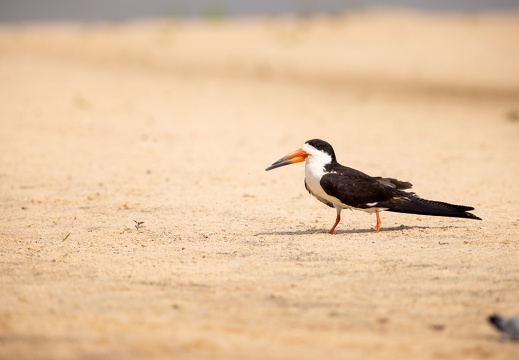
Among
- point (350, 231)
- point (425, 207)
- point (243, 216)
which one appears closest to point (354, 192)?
point (350, 231)

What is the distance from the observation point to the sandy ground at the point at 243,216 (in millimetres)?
4559

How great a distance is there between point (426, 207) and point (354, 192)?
23.8 inches

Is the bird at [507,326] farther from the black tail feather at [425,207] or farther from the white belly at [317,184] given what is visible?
the white belly at [317,184]

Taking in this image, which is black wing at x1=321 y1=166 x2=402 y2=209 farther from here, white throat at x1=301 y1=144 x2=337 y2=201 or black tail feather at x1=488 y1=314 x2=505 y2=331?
black tail feather at x1=488 y1=314 x2=505 y2=331

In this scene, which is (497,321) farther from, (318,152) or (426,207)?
(318,152)

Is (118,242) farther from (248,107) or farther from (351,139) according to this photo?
(248,107)

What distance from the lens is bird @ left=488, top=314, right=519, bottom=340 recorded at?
4.32 metres

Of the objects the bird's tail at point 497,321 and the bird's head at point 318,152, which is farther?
the bird's head at point 318,152

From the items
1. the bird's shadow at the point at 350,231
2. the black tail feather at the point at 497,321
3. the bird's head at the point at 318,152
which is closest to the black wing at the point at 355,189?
the bird's head at the point at 318,152

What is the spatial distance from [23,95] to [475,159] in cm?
852

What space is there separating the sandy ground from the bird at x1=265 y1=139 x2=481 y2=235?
21 centimetres

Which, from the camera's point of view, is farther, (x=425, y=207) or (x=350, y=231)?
(x=350, y=231)

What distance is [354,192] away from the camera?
6883 millimetres

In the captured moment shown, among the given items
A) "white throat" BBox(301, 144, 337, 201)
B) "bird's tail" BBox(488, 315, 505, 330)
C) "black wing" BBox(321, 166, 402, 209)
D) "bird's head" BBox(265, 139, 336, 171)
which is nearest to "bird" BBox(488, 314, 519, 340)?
"bird's tail" BBox(488, 315, 505, 330)
